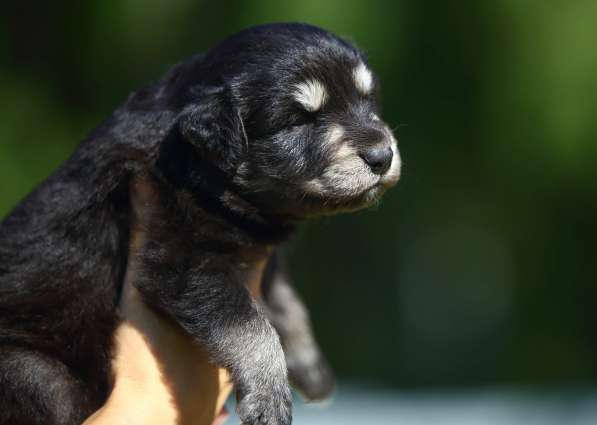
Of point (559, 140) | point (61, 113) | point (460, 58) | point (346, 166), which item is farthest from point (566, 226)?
point (346, 166)

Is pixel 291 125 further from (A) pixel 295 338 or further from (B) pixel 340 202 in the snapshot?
(A) pixel 295 338

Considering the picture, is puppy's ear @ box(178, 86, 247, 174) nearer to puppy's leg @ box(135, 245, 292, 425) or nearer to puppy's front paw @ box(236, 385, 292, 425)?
puppy's leg @ box(135, 245, 292, 425)

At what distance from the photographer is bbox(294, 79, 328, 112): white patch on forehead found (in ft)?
12.9

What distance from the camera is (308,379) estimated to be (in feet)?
17.1

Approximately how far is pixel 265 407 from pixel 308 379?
1.43 m

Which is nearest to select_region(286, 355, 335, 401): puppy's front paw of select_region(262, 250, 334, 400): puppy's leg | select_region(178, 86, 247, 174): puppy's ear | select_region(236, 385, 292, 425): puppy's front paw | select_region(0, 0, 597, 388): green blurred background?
select_region(262, 250, 334, 400): puppy's leg

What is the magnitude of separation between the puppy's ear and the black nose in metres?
0.59

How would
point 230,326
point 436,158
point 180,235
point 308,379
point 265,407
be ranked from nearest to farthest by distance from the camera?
point 265,407 < point 230,326 < point 180,235 < point 308,379 < point 436,158

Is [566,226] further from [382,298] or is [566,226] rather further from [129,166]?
[129,166]

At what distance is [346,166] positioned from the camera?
3.88 metres

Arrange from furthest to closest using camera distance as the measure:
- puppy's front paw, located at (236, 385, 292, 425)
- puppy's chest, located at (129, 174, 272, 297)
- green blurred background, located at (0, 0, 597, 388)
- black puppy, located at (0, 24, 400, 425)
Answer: green blurred background, located at (0, 0, 597, 388) → puppy's chest, located at (129, 174, 272, 297) → black puppy, located at (0, 24, 400, 425) → puppy's front paw, located at (236, 385, 292, 425)

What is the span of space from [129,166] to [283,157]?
76 cm

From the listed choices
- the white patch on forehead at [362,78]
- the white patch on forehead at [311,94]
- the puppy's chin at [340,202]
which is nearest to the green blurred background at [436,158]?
the white patch on forehead at [362,78]

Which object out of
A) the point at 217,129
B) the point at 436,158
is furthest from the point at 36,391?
the point at 436,158
